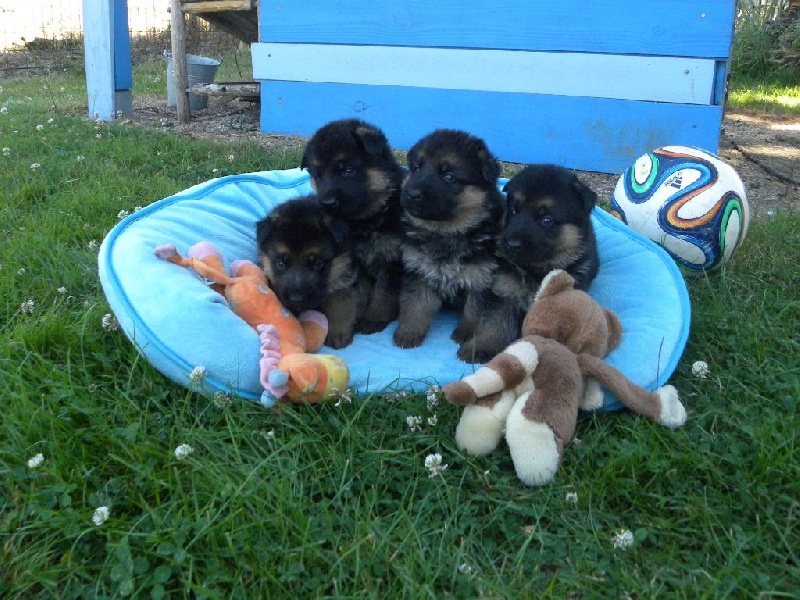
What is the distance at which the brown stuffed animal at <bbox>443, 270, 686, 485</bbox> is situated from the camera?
2.18 m

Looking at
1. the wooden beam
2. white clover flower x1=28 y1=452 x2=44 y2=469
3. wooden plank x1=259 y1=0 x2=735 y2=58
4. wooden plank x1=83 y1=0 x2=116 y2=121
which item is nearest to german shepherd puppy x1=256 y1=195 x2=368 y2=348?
white clover flower x1=28 y1=452 x2=44 y2=469

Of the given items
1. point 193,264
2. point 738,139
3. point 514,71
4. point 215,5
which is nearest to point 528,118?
point 514,71

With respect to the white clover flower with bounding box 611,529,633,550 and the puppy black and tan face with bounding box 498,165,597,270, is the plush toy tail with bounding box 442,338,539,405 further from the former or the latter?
the puppy black and tan face with bounding box 498,165,597,270

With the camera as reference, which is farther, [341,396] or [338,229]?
[338,229]

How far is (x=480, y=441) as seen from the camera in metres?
2.26

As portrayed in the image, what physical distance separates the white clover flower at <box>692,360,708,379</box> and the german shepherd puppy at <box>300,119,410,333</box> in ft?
4.44

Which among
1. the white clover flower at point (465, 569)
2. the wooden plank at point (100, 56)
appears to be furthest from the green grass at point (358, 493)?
the wooden plank at point (100, 56)

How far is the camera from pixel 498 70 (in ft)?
Answer: 19.7

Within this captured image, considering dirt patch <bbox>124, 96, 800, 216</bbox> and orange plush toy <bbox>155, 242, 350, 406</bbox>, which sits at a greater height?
dirt patch <bbox>124, 96, 800, 216</bbox>

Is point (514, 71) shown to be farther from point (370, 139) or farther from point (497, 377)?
point (497, 377)

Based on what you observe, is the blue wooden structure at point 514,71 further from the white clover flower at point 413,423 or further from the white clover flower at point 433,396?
the white clover flower at point 413,423

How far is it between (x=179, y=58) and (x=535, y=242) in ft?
19.4

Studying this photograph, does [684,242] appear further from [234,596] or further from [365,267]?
[234,596]

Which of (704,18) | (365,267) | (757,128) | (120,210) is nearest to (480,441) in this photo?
(365,267)
